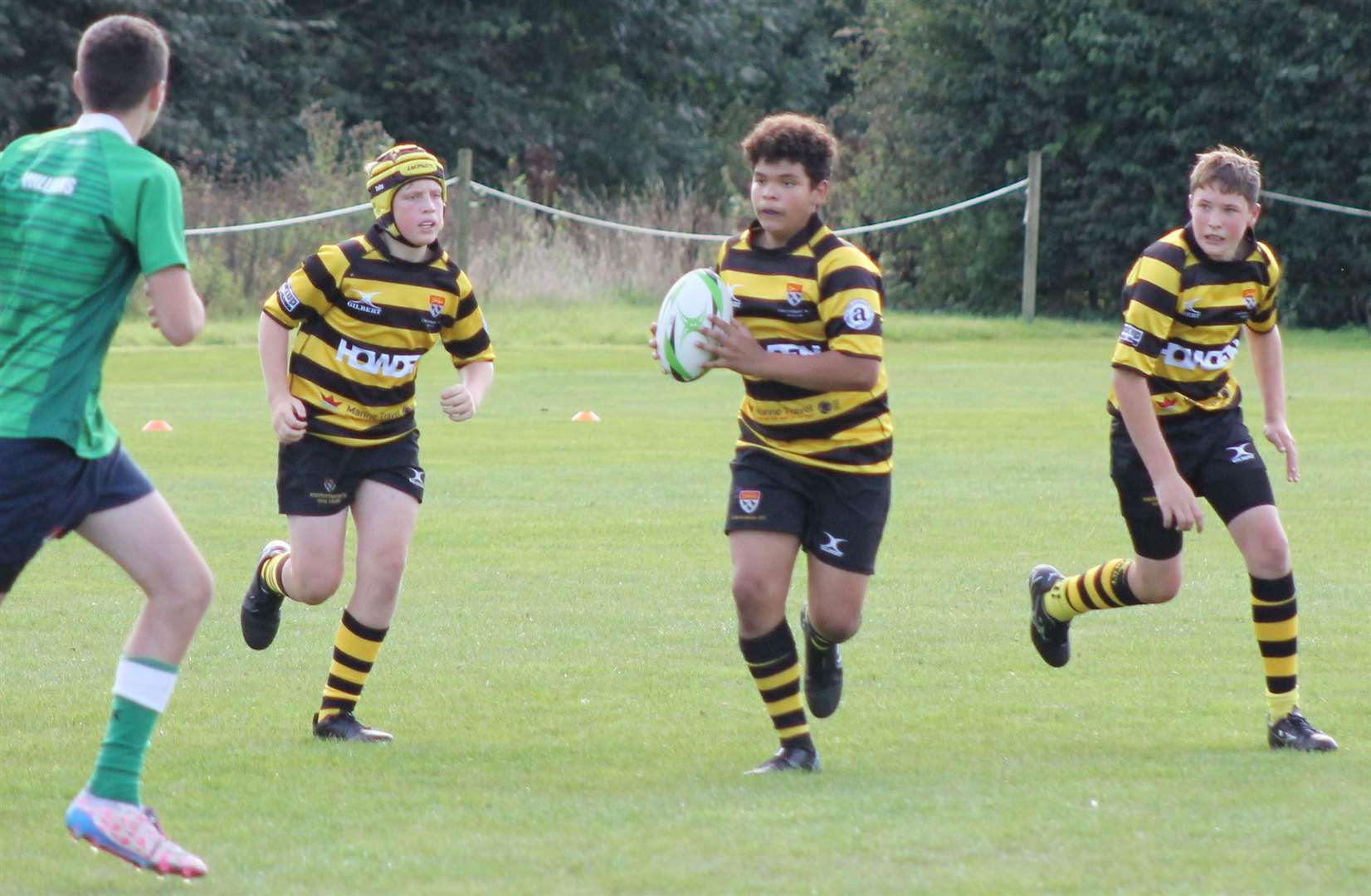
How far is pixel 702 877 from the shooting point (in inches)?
178

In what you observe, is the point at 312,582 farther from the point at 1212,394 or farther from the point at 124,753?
the point at 1212,394

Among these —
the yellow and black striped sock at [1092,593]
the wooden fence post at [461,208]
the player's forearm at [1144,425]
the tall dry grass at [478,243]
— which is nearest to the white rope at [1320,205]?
the tall dry grass at [478,243]

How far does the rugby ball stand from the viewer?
577cm

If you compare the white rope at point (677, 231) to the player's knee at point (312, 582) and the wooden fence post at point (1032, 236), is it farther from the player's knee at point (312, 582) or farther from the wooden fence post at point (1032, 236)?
the player's knee at point (312, 582)

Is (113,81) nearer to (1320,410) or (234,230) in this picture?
(1320,410)

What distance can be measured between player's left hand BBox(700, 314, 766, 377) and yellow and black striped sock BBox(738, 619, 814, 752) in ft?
2.55

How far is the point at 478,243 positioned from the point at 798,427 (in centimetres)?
2412

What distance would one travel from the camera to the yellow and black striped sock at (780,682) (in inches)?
227

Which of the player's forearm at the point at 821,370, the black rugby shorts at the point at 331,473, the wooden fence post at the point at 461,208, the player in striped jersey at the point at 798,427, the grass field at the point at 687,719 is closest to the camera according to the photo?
the grass field at the point at 687,719

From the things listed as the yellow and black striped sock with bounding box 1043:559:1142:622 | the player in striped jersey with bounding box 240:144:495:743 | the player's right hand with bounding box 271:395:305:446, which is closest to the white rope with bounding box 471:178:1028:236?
the yellow and black striped sock with bounding box 1043:559:1142:622

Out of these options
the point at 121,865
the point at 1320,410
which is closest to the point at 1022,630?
the point at 121,865

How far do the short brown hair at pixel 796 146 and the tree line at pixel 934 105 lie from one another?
86.1 feet

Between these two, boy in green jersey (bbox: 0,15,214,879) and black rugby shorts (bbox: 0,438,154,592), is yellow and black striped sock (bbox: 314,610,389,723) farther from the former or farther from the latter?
black rugby shorts (bbox: 0,438,154,592)

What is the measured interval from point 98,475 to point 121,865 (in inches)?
37.6
